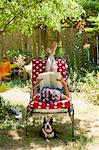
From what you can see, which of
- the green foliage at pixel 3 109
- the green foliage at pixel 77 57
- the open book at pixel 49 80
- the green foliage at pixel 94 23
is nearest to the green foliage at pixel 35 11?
the open book at pixel 49 80

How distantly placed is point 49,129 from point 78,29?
6078 millimetres

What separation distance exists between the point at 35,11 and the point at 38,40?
536 cm

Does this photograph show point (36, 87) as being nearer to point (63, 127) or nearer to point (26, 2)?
point (63, 127)

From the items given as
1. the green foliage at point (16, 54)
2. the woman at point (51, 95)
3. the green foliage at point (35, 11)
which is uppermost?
the green foliage at point (35, 11)

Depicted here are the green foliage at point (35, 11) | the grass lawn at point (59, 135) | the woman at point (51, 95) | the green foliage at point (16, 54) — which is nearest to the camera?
the grass lawn at point (59, 135)

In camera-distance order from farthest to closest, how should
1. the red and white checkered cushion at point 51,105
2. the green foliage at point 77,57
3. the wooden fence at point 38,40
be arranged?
the wooden fence at point 38,40 < the green foliage at point 77,57 < the red and white checkered cushion at point 51,105

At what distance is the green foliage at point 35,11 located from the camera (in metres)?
5.76

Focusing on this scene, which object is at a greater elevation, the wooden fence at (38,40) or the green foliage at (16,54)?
the wooden fence at (38,40)

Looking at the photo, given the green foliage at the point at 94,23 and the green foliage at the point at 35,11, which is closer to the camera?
the green foliage at the point at 35,11

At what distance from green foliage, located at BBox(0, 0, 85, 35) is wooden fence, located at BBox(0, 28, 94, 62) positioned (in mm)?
4724

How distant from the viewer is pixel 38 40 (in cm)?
1132

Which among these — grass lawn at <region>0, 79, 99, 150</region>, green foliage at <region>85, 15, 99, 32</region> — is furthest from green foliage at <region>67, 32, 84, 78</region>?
grass lawn at <region>0, 79, 99, 150</region>

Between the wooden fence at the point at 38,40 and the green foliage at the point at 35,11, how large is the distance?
186 inches

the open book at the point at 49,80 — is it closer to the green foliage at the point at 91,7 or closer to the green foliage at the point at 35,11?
the green foliage at the point at 35,11
